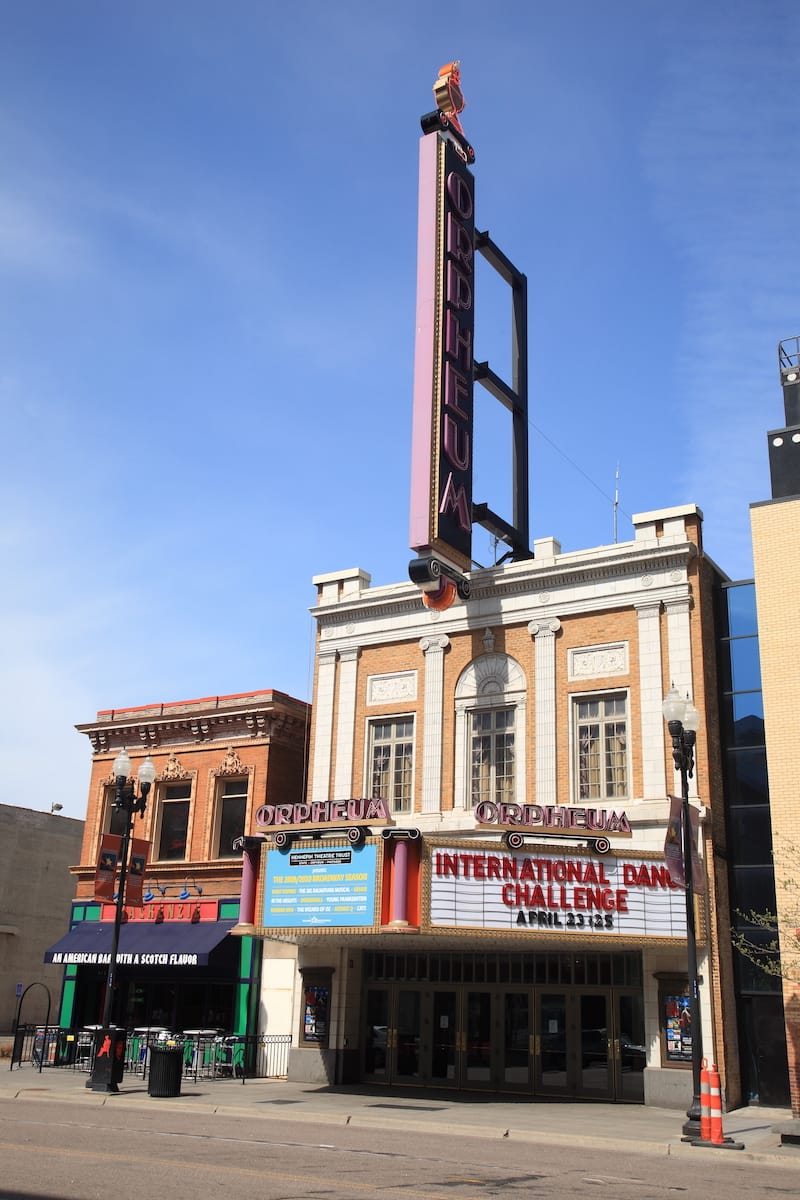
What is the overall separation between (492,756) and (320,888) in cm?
605

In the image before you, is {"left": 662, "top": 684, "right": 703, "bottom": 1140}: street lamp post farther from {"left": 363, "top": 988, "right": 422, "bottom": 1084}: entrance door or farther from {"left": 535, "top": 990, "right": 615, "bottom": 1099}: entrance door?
{"left": 363, "top": 988, "right": 422, "bottom": 1084}: entrance door

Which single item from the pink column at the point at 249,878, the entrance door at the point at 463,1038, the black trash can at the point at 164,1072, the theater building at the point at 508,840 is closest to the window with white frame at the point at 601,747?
the theater building at the point at 508,840

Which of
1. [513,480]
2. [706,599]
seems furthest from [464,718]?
[513,480]

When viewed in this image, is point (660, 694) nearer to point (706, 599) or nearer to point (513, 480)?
point (706, 599)

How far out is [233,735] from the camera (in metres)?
33.6

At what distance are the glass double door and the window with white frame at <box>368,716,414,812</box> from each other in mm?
4721

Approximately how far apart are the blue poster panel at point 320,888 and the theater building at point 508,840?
48 mm

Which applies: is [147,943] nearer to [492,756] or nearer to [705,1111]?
[492,756]

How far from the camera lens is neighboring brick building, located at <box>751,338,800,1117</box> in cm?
2348

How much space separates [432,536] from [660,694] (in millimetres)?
6531

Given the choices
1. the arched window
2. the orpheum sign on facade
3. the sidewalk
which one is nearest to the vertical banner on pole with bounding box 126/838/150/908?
the sidewalk

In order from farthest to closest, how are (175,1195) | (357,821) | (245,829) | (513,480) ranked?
(513,480) < (245,829) < (357,821) < (175,1195)

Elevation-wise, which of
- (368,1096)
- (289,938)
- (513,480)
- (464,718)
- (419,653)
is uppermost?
(513,480)

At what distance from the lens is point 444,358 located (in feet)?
96.3
